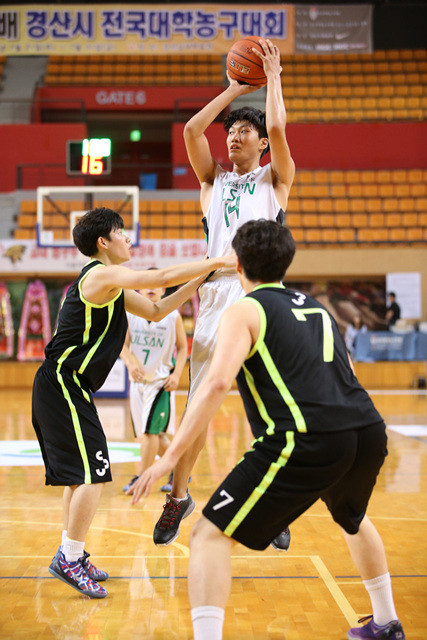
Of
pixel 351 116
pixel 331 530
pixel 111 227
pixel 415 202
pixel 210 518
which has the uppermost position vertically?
pixel 351 116

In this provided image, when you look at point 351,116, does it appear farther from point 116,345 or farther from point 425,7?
point 116,345

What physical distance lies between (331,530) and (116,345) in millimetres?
2085

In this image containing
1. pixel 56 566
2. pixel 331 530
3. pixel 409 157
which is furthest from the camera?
pixel 409 157

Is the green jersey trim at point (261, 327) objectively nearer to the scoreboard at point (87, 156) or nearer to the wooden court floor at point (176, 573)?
the wooden court floor at point (176, 573)

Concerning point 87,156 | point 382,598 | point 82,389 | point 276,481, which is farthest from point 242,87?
point 87,156

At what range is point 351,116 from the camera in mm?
17547

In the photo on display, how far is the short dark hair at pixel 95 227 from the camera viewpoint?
357 cm

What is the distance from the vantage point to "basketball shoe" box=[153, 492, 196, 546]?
11.2 feet

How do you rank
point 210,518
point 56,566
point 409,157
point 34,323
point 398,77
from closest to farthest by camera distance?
1. point 210,518
2. point 56,566
3. point 34,323
4. point 409,157
5. point 398,77

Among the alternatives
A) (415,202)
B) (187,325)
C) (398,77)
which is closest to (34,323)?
(187,325)

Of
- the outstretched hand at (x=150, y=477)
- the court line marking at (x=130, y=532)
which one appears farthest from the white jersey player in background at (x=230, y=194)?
the outstretched hand at (x=150, y=477)

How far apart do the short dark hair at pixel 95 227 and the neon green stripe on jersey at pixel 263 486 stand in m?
1.71

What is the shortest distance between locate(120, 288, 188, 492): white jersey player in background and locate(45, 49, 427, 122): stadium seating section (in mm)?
12392

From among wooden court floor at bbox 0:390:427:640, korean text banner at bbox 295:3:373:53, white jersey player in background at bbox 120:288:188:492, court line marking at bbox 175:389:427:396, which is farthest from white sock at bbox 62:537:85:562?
korean text banner at bbox 295:3:373:53
